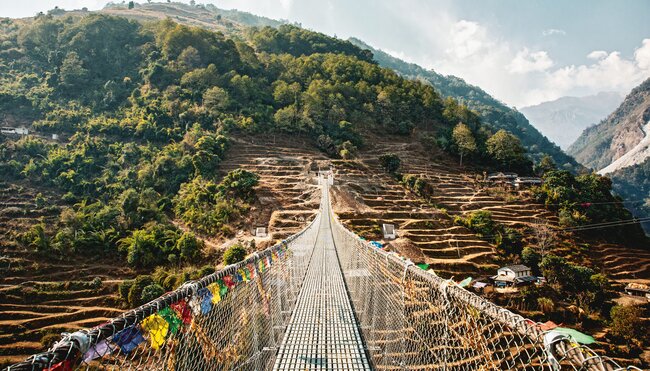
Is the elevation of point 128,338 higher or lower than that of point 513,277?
higher

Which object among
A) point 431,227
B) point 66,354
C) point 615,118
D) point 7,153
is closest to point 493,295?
point 431,227

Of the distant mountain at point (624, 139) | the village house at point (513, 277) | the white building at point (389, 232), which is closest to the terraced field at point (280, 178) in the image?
the white building at point (389, 232)

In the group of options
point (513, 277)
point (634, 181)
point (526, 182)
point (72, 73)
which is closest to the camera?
point (513, 277)

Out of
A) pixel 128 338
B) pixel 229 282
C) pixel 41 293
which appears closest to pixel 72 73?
pixel 41 293

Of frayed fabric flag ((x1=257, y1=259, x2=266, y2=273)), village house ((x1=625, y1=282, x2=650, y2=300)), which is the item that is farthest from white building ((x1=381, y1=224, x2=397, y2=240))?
frayed fabric flag ((x1=257, y1=259, x2=266, y2=273))

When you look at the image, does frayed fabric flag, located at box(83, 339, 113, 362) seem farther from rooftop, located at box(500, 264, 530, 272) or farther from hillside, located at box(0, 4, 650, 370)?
rooftop, located at box(500, 264, 530, 272)

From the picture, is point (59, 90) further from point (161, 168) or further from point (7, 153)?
point (161, 168)

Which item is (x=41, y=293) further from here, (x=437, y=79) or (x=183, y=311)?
(x=437, y=79)
